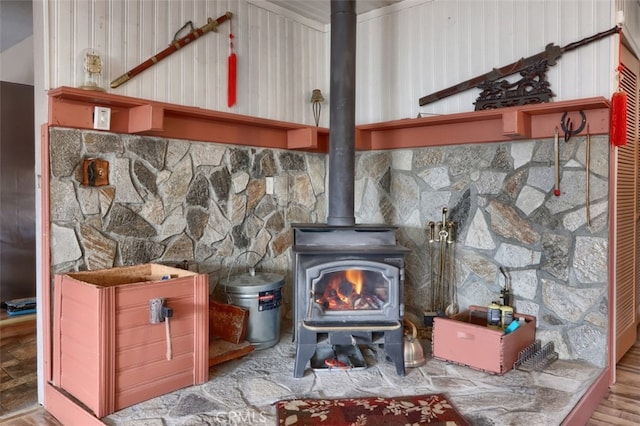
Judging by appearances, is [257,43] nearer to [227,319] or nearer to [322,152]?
[322,152]

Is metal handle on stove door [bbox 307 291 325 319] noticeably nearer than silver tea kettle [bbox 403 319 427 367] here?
Yes

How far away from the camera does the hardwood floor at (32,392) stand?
2.17m

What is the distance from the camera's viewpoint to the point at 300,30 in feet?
11.6

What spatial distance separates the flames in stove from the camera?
240cm

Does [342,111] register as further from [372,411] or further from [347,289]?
[372,411]

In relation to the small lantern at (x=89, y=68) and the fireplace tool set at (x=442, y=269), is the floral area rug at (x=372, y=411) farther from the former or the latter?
the small lantern at (x=89, y=68)

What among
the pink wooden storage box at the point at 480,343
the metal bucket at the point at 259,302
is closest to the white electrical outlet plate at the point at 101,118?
the metal bucket at the point at 259,302

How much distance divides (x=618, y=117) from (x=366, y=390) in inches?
74.8

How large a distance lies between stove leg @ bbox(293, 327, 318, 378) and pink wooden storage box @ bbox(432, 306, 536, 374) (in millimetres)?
749

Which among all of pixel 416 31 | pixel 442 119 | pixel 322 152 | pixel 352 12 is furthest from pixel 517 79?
pixel 322 152

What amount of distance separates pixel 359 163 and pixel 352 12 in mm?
1149

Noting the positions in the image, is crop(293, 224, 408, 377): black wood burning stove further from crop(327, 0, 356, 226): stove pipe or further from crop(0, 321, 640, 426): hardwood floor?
crop(0, 321, 640, 426): hardwood floor

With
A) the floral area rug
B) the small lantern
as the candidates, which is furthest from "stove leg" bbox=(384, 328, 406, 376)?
the small lantern

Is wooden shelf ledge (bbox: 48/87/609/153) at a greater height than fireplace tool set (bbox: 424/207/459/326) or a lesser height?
greater
